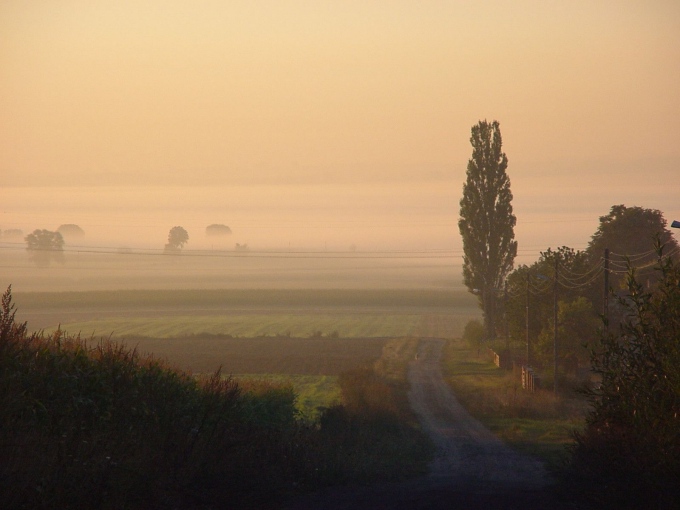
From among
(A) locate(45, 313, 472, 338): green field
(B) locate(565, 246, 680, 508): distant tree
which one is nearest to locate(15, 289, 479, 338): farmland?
(A) locate(45, 313, 472, 338): green field

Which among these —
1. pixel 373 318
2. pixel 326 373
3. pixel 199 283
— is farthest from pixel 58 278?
pixel 326 373

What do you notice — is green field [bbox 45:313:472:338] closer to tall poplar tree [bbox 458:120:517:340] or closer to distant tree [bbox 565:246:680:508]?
tall poplar tree [bbox 458:120:517:340]

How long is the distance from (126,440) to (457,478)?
11.0m

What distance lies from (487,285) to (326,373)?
19357 mm

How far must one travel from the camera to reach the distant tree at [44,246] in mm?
152500

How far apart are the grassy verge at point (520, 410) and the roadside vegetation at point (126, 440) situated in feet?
32.3

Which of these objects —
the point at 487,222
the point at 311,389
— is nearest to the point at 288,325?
the point at 487,222

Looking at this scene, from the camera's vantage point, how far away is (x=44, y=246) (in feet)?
520

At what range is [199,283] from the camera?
7190 inches

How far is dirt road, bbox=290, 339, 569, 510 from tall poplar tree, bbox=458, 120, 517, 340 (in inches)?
785

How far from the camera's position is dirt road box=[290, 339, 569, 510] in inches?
495

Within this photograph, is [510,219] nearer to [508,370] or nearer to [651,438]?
[508,370]

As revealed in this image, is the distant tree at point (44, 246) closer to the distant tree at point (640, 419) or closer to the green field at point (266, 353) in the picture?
the green field at point (266, 353)

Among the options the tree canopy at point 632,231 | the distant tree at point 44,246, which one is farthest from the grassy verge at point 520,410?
the distant tree at point 44,246
